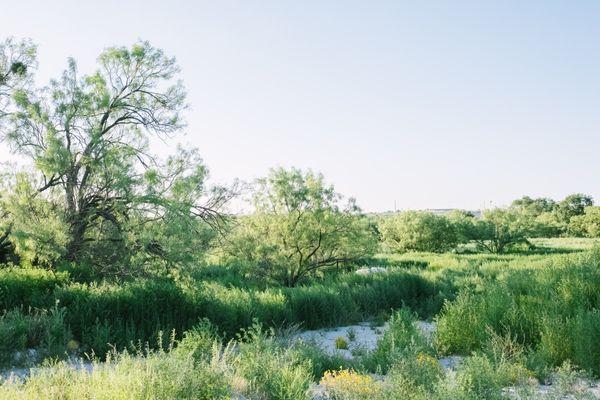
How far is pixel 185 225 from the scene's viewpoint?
1366 cm

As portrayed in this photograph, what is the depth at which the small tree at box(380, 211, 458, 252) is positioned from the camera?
129 ft

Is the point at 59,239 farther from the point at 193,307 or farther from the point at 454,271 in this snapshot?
the point at 454,271

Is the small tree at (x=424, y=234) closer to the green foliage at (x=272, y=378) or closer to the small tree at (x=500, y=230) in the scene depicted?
the small tree at (x=500, y=230)

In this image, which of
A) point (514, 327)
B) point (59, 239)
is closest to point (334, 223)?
point (59, 239)

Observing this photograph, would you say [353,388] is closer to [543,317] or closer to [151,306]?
[543,317]

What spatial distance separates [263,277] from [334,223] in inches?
124

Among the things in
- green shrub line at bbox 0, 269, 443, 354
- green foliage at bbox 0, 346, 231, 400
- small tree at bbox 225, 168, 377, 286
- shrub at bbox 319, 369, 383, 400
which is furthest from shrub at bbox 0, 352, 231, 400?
small tree at bbox 225, 168, 377, 286

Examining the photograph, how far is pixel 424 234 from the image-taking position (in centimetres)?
3925

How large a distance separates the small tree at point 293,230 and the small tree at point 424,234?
2191 cm

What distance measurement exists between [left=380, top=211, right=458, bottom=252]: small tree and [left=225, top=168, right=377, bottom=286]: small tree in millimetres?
21909

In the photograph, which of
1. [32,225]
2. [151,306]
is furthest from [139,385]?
[32,225]

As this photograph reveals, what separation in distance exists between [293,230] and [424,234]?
23887mm

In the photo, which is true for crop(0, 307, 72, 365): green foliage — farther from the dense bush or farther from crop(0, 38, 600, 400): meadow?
the dense bush

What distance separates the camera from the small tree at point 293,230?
685 inches
